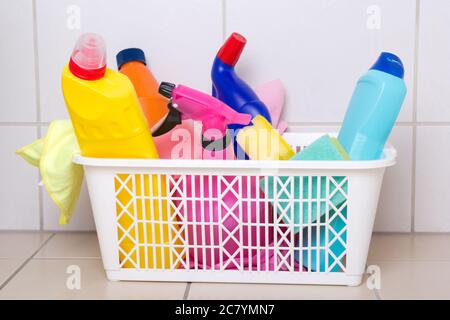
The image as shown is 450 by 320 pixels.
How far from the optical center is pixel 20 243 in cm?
97

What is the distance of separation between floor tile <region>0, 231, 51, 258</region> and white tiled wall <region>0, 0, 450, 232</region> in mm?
155

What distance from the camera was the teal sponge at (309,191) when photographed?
746 mm

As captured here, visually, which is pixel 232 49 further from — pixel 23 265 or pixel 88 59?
pixel 23 265

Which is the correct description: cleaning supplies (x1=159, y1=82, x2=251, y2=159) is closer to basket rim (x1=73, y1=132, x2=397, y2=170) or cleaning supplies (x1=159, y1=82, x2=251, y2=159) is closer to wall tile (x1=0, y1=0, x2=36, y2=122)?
basket rim (x1=73, y1=132, x2=397, y2=170)

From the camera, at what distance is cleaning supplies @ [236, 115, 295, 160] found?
2.53 ft

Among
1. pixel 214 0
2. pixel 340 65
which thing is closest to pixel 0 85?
pixel 214 0

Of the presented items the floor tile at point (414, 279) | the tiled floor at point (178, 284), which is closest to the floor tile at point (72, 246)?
the tiled floor at point (178, 284)

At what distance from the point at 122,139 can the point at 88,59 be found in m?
0.11

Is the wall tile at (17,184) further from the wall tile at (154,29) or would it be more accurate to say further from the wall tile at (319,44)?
the wall tile at (319,44)

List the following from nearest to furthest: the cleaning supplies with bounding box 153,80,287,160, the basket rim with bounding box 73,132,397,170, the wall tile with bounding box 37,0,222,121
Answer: the basket rim with bounding box 73,132,397,170 < the cleaning supplies with bounding box 153,80,287,160 < the wall tile with bounding box 37,0,222,121

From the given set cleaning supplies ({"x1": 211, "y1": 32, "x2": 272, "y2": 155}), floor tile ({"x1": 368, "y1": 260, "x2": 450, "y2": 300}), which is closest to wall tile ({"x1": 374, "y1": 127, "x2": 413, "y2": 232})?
floor tile ({"x1": 368, "y1": 260, "x2": 450, "y2": 300})

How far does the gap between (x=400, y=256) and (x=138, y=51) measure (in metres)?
0.50

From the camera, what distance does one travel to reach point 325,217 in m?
0.78

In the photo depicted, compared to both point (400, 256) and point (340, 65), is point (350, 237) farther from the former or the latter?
point (340, 65)
